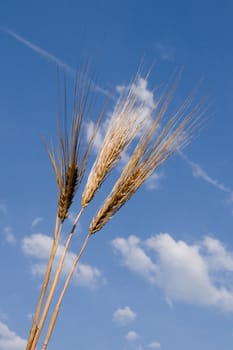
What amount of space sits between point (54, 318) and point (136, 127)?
3.23ft

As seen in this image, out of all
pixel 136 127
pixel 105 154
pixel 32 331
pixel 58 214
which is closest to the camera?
pixel 32 331

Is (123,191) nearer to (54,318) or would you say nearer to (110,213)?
(110,213)

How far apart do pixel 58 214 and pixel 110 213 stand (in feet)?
0.75

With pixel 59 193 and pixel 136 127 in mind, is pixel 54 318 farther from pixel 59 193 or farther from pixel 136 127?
pixel 136 127

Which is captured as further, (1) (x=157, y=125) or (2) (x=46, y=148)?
(2) (x=46, y=148)

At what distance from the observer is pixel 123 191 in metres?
1.92

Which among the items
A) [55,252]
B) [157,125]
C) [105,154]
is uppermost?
[157,125]

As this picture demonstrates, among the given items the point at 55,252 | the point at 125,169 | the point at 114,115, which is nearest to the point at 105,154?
the point at 125,169

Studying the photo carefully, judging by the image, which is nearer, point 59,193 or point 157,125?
point 59,193

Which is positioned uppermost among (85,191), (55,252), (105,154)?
(105,154)

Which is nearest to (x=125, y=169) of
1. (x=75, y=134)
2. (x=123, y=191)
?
(x=123, y=191)

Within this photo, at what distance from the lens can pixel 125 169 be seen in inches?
76.7

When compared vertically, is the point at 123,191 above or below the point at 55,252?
above

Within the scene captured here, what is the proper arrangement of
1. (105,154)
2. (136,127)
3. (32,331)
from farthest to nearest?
(136,127)
(105,154)
(32,331)
